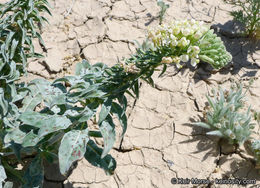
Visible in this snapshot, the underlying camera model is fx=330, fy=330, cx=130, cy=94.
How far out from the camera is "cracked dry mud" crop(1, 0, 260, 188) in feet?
10.8

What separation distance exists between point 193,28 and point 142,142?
1.68m

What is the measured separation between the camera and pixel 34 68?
151 inches

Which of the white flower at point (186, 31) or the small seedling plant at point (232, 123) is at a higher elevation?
the white flower at point (186, 31)

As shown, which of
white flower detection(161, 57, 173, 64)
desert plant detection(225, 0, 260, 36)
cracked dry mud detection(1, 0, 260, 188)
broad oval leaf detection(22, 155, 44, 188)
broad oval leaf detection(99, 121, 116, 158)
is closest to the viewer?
white flower detection(161, 57, 173, 64)

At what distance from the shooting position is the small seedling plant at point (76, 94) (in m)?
2.17

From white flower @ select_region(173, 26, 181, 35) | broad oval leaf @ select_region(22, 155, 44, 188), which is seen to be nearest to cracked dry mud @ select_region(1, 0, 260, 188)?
broad oval leaf @ select_region(22, 155, 44, 188)

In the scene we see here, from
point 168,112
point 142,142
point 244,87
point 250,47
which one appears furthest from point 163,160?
point 250,47

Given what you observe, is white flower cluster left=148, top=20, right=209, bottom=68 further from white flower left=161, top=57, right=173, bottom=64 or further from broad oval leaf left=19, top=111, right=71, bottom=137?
broad oval leaf left=19, top=111, right=71, bottom=137

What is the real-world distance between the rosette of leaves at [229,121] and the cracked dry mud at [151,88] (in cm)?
18

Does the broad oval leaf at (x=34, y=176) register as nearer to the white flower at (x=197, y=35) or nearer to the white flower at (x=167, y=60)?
the white flower at (x=167, y=60)

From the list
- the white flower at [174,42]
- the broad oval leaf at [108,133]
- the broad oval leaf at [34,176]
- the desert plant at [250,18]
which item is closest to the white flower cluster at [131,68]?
the white flower at [174,42]

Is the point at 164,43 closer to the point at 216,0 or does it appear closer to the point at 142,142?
the point at 142,142

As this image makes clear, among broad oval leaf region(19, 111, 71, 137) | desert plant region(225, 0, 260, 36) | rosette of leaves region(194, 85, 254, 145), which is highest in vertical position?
desert plant region(225, 0, 260, 36)

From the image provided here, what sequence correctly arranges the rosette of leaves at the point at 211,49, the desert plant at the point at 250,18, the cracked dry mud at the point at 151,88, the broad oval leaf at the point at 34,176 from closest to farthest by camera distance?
the rosette of leaves at the point at 211,49 < the broad oval leaf at the point at 34,176 < the cracked dry mud at the point at 151,88 < the desert plant at the point at 250,18
